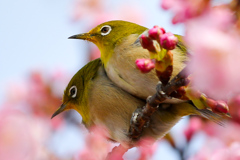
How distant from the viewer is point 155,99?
147 cm

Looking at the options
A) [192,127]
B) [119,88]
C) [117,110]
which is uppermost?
[119,88]

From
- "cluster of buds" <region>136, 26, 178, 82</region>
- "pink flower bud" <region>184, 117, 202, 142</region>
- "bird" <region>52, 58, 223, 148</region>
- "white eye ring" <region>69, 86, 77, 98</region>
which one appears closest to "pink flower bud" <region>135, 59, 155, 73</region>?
"cluster of buds" <region>136, 26, 178, 82</region>

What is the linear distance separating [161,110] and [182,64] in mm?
368

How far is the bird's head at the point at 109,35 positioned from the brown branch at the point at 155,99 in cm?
49

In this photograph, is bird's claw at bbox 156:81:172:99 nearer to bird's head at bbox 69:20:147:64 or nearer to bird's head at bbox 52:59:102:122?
bird's head at bbox 69:20:147:64

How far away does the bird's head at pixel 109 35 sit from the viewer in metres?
2.33

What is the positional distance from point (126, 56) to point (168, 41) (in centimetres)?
96

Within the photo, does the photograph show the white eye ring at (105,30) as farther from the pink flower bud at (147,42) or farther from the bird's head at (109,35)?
the pink flower bud at (147,42)

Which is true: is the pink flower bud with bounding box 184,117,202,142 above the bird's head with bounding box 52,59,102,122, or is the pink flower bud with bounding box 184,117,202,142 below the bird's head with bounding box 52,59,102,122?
below

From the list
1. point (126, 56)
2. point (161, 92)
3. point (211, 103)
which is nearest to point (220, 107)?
point (211, 103)

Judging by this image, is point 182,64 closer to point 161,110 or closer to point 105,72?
point 161,110

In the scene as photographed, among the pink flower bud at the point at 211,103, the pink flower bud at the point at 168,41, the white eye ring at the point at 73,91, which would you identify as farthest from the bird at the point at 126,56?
the pink flower bud at the point at 168,41

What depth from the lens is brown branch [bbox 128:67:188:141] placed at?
48.6 inches

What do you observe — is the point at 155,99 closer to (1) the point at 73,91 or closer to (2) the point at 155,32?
(2) the point at 155,32
